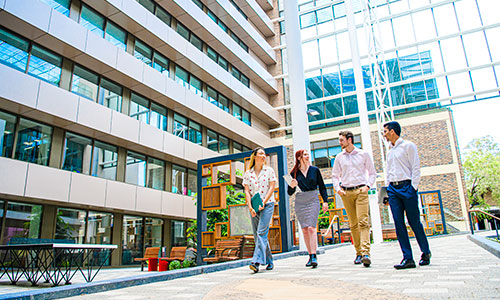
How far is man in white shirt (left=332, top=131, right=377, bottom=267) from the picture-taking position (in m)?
4.93

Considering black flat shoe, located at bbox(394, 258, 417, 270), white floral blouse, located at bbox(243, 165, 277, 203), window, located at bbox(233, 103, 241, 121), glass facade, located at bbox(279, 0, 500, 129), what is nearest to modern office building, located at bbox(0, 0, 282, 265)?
window, located at bbox(233, 103, 241, 121)

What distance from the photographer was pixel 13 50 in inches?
536

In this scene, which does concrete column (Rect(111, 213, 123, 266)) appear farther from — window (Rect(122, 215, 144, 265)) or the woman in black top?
the woman in black top

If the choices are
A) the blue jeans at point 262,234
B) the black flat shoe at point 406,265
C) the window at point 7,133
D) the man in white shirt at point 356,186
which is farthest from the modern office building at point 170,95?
the black flat shoe at point 406,265

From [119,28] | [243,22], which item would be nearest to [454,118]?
[243,22]

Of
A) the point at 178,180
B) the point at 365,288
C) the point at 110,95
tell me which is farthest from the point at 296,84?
the point at 178,180

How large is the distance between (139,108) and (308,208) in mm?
15703

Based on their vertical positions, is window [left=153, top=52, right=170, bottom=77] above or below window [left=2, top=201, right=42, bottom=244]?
above

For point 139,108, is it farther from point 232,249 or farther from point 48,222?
point 232,249

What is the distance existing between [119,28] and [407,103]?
2159cm

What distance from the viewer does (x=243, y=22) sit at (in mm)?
28766

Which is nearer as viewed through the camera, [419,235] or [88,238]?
[419,235]

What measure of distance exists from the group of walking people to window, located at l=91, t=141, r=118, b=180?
1302 cm

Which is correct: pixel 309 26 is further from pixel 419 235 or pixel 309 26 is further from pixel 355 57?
pixel 419 235
